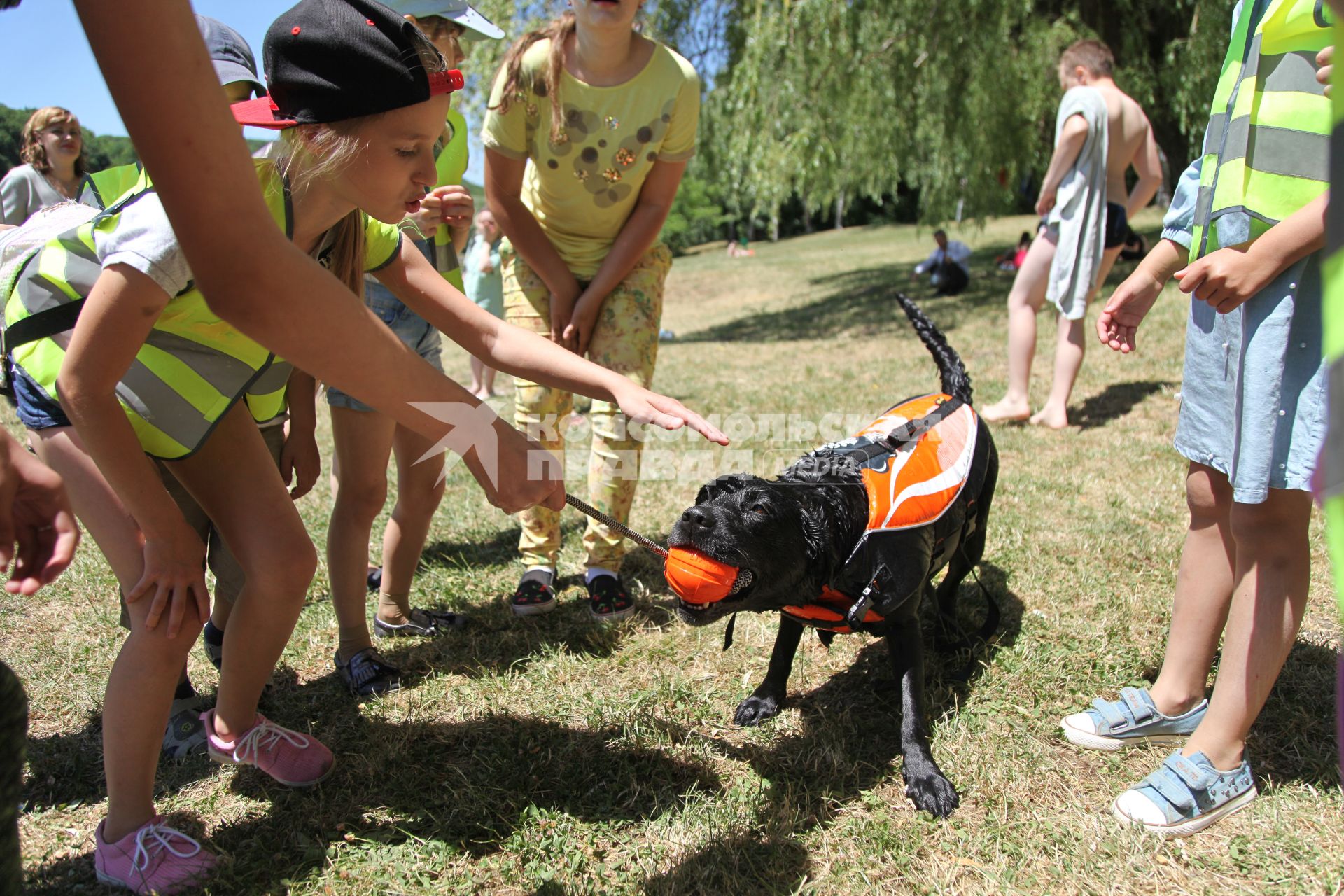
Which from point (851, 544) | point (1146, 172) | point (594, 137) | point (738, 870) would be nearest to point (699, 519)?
point (851, 544)

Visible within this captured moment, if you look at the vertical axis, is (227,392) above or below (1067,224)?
above

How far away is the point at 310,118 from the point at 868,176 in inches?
525

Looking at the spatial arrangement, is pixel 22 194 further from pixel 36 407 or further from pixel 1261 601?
pixel 1261 601

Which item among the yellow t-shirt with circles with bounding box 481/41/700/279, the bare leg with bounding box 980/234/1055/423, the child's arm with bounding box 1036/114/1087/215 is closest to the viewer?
the yellow t-shirt with circles with bounding box 481/41/700/279

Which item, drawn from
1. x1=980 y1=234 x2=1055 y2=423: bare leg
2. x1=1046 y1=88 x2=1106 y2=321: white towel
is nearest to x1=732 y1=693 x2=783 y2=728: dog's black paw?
x1=980 y1=234 x2=1055 y2=423: bare leg

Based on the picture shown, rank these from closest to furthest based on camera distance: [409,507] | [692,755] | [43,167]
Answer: [692,755] < [409,507] < [43,167]

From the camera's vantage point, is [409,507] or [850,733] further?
[409,507]

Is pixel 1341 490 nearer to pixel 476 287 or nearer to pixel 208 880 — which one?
pixel 208 880

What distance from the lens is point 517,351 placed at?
7.82ft

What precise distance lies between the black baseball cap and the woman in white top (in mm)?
4141

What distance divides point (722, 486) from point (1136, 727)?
145 centimetres

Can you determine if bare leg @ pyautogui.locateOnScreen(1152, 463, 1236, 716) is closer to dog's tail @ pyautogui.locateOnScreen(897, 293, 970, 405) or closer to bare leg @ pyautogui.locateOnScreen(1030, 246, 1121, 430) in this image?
dog's tail @ pyautogui.locateOnScreen(897, 293, 970, 405)

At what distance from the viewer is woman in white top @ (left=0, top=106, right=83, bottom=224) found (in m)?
5.23

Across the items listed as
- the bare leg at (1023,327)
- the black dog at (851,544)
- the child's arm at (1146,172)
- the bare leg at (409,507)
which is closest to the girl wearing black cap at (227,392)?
the black dog at (851,544)
